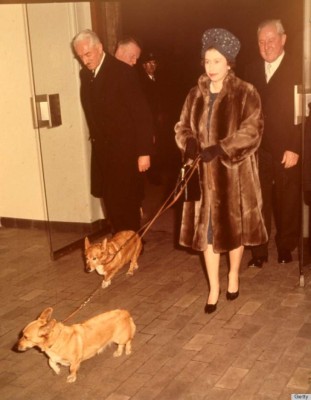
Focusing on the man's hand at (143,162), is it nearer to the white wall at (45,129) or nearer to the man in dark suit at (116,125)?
the man in dark suit at (116,125)

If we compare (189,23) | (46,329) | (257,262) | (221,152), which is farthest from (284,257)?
(189,23)

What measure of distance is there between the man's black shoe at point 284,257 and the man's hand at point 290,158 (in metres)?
0.94

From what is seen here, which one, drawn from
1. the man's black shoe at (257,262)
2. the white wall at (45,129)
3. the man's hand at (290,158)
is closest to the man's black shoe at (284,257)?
the man's black shoe at (257,262)

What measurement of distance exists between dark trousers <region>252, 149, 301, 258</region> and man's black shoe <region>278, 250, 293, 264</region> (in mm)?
31

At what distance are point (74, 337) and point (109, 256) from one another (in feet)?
5.47

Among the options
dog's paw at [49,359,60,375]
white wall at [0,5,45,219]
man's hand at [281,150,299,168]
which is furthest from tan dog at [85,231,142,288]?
white wall at [0,5,45,219]

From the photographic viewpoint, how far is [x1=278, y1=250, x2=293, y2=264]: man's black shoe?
5.64m

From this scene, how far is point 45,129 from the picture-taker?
264 inches

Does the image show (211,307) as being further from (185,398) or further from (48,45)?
(48,45)

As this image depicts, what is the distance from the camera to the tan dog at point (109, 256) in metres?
5.29

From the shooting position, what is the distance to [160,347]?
4.17 metres

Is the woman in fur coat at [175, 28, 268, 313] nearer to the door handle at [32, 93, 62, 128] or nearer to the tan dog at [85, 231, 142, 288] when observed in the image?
the tan dog at [85, 231, 142, 288]

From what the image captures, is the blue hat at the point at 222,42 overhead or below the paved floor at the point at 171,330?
overhead

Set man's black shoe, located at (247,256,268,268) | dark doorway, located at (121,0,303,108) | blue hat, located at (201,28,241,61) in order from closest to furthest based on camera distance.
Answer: blue hat, located at (201,28,241,61) → man's black shoe, located at (247,256,268,268) → dark doorway, located at (121,0,303,108)
